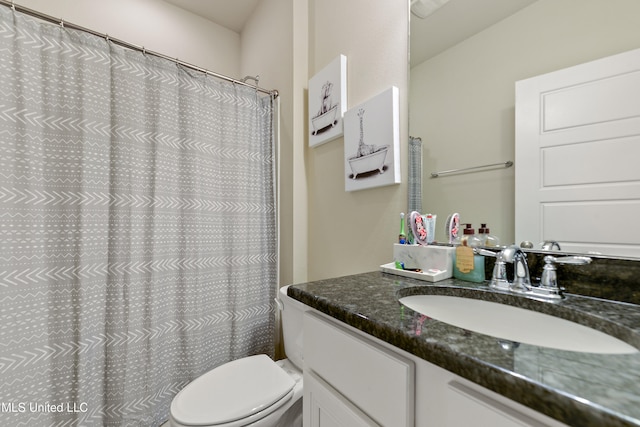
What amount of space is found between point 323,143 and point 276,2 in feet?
3.58

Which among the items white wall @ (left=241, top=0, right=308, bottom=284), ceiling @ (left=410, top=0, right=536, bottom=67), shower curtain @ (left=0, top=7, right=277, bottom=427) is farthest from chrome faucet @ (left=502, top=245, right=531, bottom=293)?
shower curtain @ (left=0, top=7, right=277, bottom=427)

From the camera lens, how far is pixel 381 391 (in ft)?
1.63

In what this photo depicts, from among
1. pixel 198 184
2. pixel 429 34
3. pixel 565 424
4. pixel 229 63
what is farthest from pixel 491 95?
pixel 229 63

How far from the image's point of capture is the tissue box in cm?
86

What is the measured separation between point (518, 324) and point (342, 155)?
1.01 meters

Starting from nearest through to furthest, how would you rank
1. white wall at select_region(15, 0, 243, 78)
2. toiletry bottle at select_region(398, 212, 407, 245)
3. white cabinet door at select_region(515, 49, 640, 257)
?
white cabinet door at select_region(515, 49, 640, 257) < toiletry bottle at select_region(398, 212, 407, 245) < white wall at select_region(15, 0, 243, 78)

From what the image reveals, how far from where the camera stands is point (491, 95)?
2.81 feet

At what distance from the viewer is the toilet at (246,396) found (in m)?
0.92

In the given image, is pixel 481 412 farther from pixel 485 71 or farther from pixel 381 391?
pixel 485 71

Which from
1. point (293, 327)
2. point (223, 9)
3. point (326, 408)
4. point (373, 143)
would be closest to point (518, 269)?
point (326, 408)

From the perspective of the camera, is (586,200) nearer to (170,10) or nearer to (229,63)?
(229,63)

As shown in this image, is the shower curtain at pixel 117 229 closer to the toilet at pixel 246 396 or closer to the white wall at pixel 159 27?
the toilet at pixel 246 396

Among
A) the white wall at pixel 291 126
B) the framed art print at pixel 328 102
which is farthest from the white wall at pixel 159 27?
the framed art print at pixel 328 102

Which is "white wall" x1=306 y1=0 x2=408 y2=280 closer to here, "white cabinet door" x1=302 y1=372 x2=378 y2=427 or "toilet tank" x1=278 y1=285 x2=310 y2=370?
"toilet tank" x1=278 y1=285 x2=310 y2=370
